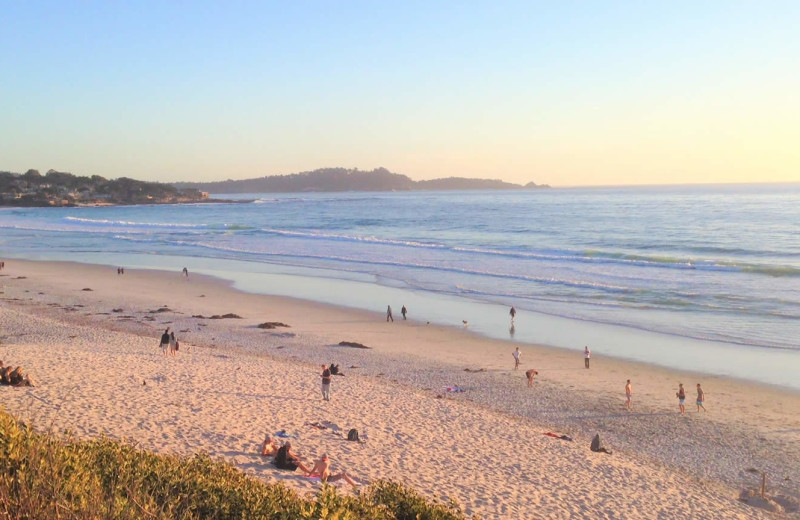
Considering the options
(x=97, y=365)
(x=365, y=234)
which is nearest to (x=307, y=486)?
(x=97, y=365)

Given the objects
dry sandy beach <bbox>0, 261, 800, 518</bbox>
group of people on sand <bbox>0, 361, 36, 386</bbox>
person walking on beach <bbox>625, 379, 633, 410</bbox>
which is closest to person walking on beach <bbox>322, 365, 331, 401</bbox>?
dry sandy beach <bbox>0, 261, 800, 518</bbox>

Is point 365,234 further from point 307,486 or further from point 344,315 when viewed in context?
point 307,486

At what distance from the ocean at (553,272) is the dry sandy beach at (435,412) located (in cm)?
346

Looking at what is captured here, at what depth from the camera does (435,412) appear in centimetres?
1547

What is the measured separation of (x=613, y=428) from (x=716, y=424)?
2.67 m

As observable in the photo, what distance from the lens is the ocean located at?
78.5 feet

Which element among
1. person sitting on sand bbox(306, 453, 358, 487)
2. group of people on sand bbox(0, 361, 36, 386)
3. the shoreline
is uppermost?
group of people on sand bbox(0, 361, 36, 386)

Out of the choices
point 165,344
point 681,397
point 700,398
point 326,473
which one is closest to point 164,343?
point 165,344

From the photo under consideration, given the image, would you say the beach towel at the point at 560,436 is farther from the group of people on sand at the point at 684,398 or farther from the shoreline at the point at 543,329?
the shoreline at the point at 543,329

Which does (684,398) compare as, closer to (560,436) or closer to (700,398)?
(700,398)

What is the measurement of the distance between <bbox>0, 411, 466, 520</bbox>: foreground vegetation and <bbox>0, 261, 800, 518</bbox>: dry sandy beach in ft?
12.9

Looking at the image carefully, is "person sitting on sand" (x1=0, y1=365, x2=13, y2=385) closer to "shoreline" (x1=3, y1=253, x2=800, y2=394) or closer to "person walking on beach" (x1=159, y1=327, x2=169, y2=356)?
"person walking on beach" (x1=159, y1=327, x2=169, y2=356)

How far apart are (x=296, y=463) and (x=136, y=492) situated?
18.2 ft

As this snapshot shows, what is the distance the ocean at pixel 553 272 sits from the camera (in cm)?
2394
